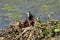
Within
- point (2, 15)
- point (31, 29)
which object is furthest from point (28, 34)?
point (2, 15)

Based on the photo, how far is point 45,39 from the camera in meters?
8.77

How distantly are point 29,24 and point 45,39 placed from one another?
2.91 feet

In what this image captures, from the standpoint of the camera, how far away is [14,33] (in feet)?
29.8

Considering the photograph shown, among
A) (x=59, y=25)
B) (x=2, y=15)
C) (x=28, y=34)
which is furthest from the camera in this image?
(x=2, y=15)

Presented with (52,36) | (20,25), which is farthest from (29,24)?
(52,36)

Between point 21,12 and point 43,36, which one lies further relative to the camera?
point 21,12

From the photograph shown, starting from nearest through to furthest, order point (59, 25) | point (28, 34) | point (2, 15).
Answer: point (28, 34) → point (59, 25) → point (2, 15)

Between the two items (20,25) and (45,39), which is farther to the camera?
(20,25)

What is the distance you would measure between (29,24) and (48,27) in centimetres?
67

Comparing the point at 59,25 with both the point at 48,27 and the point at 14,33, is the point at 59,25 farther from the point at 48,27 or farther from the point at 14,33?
the point at 14,33

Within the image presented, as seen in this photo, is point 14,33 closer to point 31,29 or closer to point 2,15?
point 31,29

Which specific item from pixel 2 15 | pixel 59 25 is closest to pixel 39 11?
pixel 2 15

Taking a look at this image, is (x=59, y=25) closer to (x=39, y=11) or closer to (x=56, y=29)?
(x=56, y=29)

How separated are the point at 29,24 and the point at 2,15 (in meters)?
5.74
